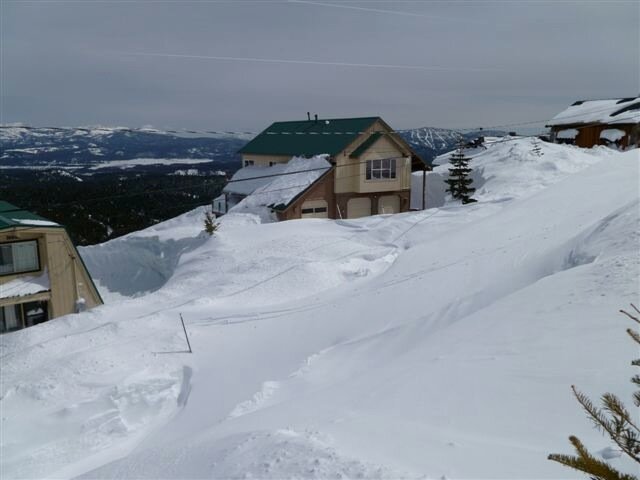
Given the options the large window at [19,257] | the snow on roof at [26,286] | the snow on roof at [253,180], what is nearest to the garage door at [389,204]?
the snow on roof at [253,180]

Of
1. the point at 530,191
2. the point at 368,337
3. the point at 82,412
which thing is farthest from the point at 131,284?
the point at 530,191

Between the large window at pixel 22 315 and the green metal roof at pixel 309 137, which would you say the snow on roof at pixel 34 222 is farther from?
the green metal roof at pixel 309 137

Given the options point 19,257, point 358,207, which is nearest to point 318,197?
point 358,207

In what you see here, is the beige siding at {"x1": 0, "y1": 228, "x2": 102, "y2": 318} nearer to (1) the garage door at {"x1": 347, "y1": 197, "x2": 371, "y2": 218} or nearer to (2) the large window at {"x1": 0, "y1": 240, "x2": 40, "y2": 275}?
(2) the large window at {"x1": 0, "y1": 240, "x2": 40, "y2": 275}

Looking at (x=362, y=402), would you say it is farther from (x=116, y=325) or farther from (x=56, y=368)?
(x=116, y=325)

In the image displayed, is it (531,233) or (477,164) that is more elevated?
(477,164)

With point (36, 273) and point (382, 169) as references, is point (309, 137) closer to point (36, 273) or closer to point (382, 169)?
point (382, 169)

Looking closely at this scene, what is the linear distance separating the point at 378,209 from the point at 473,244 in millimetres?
12570

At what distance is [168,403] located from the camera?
37.1 ft

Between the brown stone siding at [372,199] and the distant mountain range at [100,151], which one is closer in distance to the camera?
the brown stone siding at [372,199]

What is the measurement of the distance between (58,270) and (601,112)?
143ft

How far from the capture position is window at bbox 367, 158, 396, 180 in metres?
29.2

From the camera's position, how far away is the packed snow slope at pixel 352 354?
5801 mm

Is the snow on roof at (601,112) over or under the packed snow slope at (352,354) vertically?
over
